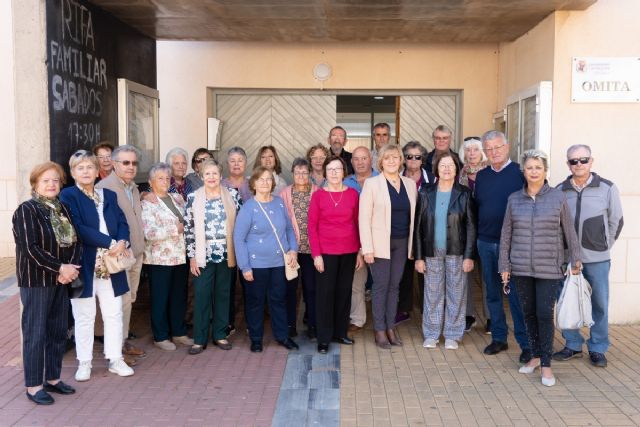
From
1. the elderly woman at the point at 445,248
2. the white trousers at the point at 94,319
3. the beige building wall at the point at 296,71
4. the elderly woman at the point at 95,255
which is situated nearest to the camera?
the elderly woman at the point at 95,255

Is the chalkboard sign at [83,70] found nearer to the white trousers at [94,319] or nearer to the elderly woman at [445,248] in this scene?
the white trousers at [94,319]

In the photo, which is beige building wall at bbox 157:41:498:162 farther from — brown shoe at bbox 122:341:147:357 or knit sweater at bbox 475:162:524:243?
brown shoe at bbox 122:341:147:357

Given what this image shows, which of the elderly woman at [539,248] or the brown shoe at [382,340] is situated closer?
the elderly woman at [539,248]

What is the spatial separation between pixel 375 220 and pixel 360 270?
0.77 meters

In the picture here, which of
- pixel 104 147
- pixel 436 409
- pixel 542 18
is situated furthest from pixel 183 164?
pixel 542 18

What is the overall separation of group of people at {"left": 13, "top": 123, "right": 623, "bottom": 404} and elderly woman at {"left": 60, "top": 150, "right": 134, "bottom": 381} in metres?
0.01

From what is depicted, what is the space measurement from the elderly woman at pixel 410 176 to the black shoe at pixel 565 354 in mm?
1502

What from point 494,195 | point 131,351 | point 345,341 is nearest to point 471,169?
point 494,195

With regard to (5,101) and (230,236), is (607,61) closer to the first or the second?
(230,236)

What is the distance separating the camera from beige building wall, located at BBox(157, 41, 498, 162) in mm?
9555

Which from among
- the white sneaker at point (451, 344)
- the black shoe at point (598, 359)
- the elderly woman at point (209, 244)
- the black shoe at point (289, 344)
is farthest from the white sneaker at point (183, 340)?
the black shoe at point (598, 359)

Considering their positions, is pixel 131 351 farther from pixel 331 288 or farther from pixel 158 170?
pixel 331 288

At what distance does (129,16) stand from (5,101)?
4.33m

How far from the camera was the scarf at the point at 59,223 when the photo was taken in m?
4.55
